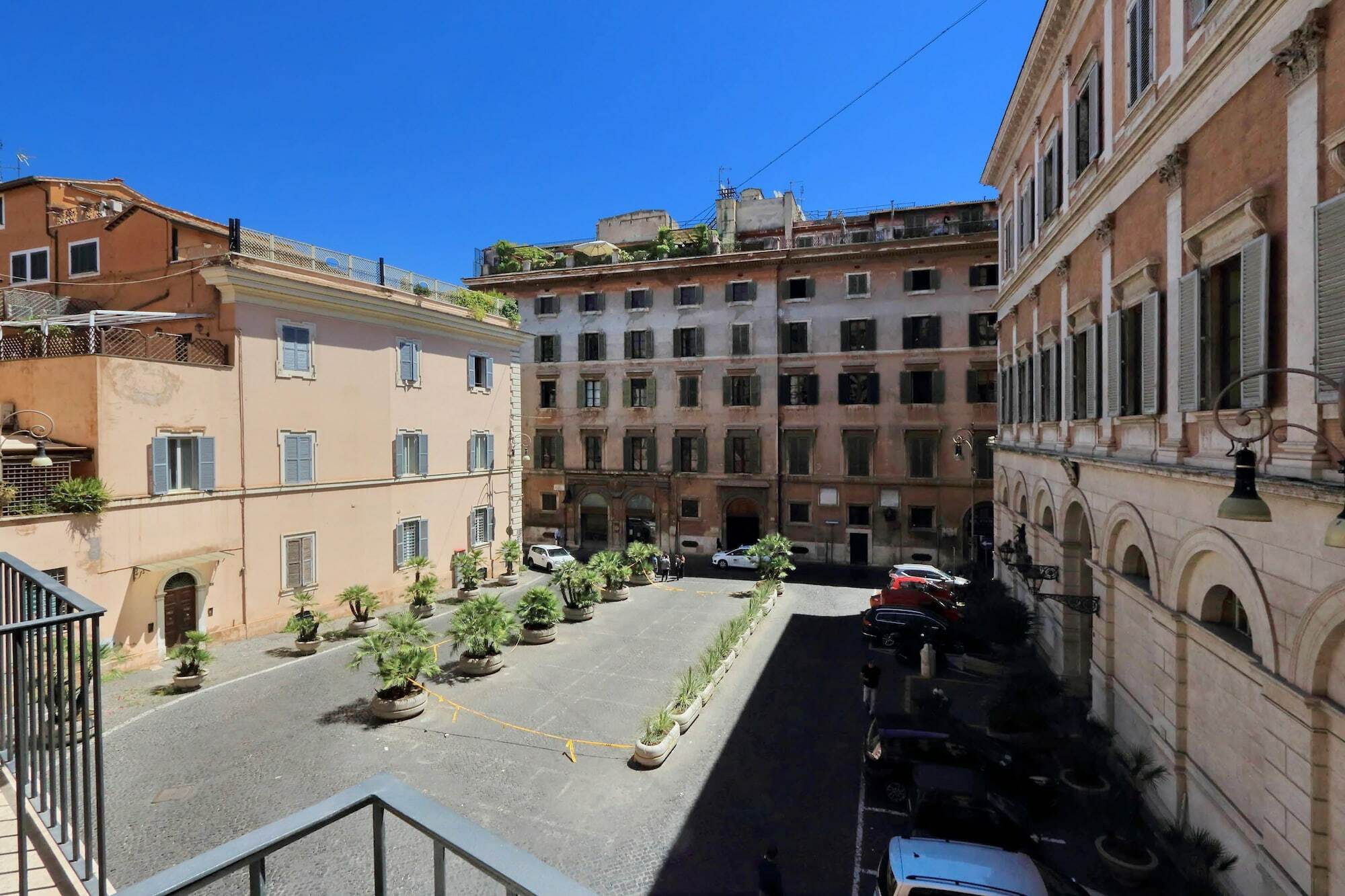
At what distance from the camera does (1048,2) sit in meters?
15.7

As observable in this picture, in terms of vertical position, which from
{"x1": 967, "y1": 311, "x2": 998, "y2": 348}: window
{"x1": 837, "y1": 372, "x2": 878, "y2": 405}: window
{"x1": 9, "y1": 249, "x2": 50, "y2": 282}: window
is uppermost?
{"x1": 9, "y1": 249, "x2": 50, "y2": 282}: window

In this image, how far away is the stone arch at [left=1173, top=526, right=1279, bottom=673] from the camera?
25.2ft

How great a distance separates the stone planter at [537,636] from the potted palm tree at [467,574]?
6322mm

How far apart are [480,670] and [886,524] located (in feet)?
73.7

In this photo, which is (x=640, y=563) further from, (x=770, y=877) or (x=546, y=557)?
(x=770, y=877)

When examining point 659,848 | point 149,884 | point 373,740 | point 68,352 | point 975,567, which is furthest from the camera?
point 975,567

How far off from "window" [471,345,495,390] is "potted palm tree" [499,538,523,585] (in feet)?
23.0

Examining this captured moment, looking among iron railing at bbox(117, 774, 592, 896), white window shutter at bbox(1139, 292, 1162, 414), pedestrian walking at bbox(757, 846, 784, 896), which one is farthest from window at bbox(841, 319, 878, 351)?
iron railing at bbox(117, 774, 592, 896)

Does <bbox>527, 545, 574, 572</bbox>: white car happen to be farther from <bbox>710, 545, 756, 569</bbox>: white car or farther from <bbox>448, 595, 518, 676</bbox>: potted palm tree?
<bbox>448, 595, 518, 676</bbox>: potted palm tree

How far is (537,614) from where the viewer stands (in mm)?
20375

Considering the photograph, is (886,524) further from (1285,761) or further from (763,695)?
(1285,761)

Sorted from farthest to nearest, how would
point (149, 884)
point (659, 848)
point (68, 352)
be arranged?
point (68, 352) → point (659, 848) → point (149, 884)

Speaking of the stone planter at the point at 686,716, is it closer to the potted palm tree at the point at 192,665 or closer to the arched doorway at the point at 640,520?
the potted palm tree at the point at 192,665

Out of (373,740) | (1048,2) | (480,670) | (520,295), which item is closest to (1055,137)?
(1048,2)
